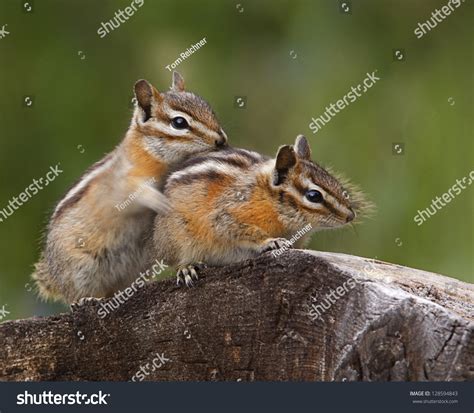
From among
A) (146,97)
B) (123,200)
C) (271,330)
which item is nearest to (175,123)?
(146,97)

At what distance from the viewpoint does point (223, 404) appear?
11.8 ft

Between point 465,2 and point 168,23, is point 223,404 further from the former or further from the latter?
point 465,2

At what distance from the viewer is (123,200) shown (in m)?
5.05

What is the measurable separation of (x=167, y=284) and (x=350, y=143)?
2.16 meters

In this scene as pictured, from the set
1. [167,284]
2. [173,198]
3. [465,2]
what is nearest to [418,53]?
[465,2]

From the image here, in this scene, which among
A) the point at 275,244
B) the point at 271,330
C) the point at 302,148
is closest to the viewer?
the point at 271,330
